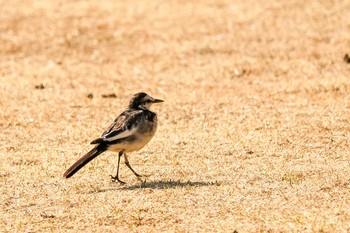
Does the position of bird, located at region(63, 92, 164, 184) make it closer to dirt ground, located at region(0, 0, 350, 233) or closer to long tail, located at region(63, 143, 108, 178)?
long tail, located at region(63, 143, 108, 178)

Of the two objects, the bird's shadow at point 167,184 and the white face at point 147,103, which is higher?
the white face at point 147,103

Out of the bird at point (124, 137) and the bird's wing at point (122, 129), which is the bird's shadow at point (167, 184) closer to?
the bird at point (124, 137)

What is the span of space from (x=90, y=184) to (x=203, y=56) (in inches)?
315

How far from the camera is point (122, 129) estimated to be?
9.05m

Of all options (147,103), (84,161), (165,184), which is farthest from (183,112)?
(84,161)

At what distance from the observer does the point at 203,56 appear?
54.9ft

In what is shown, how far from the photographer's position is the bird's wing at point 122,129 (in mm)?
8914

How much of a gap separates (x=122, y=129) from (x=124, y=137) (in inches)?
3.5

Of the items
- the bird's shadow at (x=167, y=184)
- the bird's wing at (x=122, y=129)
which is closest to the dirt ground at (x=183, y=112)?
the bird's shadow at (x=167, y=184)

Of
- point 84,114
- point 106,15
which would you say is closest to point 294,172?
point 84,114

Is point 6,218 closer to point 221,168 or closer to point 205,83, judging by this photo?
point 221,168

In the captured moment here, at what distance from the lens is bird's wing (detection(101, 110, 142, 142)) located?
8.91 m

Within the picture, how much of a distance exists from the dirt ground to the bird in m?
0.29

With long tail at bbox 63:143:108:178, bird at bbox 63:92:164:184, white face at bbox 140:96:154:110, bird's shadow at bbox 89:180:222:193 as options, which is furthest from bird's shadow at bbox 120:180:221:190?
white face at bbox 140:96:154:110
